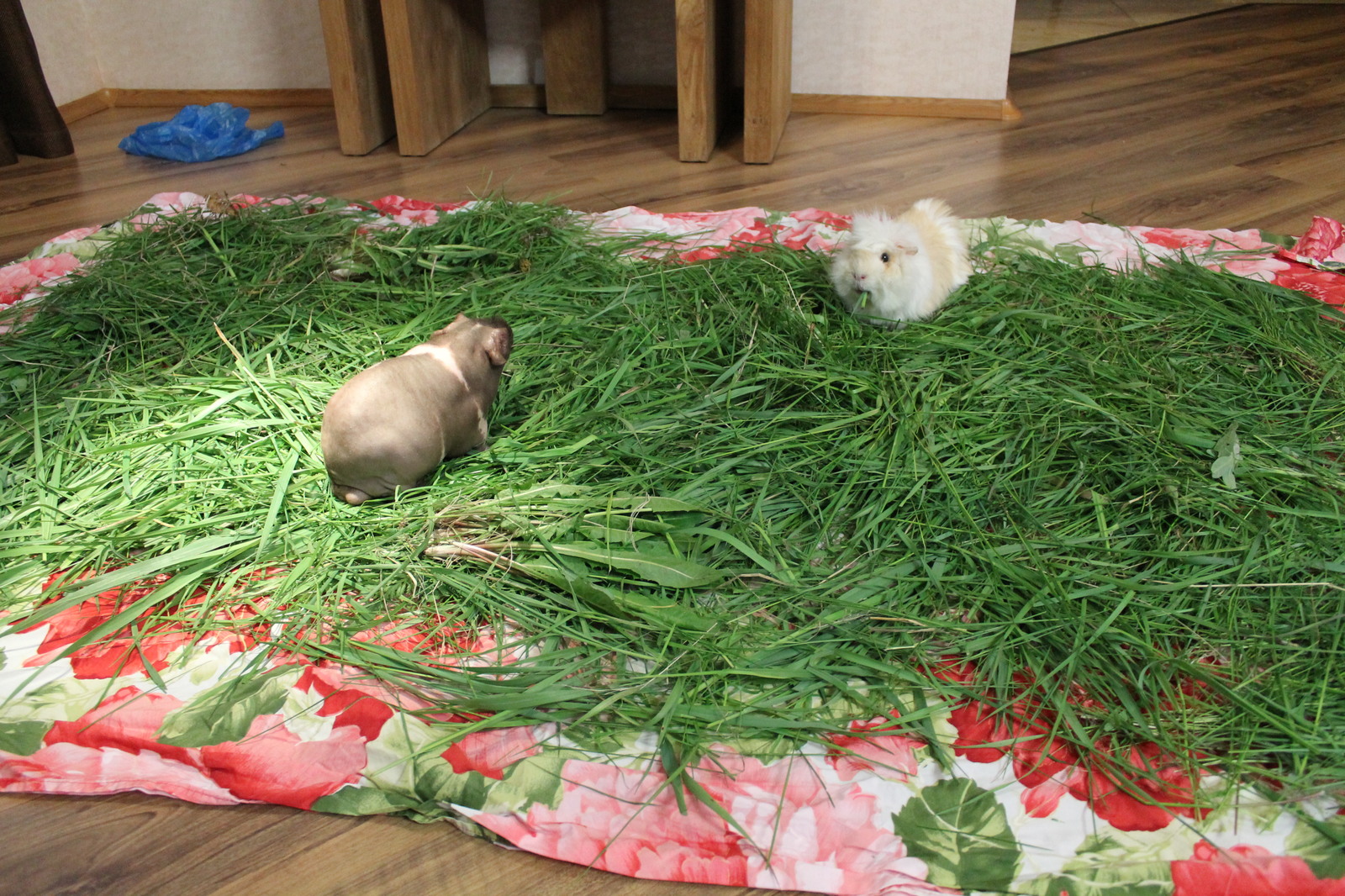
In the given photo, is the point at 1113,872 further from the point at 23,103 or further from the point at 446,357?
the point at 23,103

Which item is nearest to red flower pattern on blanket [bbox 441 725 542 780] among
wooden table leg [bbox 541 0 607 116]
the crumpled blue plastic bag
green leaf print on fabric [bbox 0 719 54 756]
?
green leaf print on fabric [bbox 0 719 54 756]

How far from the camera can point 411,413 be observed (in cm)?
139

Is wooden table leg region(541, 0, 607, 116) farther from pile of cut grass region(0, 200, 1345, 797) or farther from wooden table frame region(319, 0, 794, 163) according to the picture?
pile of cut grass region(0, 200, 1345, 797)

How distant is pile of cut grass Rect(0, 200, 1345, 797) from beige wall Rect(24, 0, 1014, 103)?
1777 mm

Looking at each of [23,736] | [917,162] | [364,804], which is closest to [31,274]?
[23,736]

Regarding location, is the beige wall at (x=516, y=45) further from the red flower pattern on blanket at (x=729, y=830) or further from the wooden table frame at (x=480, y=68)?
the red flower pattern on blanket at (x=729, y=830)

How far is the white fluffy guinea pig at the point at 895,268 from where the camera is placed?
5.78 feet

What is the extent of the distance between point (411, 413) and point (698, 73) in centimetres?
210

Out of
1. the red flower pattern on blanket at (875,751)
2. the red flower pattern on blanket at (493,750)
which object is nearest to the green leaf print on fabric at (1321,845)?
the red flower pattern on blanket at (875,751)

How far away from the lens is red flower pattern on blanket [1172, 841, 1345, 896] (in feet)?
3.22

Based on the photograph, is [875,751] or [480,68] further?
[480,68]

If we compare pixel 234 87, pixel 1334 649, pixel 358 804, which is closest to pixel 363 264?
pixel 358 804

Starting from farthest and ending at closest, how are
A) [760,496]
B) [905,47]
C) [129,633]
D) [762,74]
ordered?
[905,47], [762,74], [760,496], [129,633]

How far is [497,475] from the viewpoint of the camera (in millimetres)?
1523
